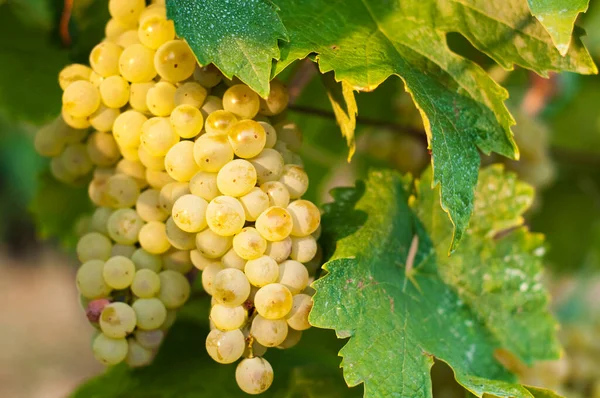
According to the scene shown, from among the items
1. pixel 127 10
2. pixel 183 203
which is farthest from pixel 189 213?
pixel 127 10

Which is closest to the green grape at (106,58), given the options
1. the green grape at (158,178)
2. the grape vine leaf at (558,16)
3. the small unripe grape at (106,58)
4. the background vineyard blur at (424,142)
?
the small unripe grape at (106,58)

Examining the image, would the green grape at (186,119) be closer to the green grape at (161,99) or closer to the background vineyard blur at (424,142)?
the green grape at (161,99)

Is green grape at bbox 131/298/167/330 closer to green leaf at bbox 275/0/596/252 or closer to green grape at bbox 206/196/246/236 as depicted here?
green grape at bbox 206/196/246/236

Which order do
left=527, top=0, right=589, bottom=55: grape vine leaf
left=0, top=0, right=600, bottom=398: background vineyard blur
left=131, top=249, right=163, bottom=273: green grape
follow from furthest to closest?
left=0, top=0, right=600, bottom=398: background vineyard blur < left=131, top=249, right=163, bottom=273: green grape < left=527, top=0, right=589, bottom=55: grape vine leaf

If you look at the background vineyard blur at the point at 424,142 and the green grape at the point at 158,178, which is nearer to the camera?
the green grape at the point at 158,178

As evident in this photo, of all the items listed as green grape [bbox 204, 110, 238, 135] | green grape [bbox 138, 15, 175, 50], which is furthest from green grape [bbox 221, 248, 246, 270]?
green grape [bbox 138, 15, 175, 50]

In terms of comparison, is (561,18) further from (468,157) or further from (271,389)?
Answer: (271,389)
